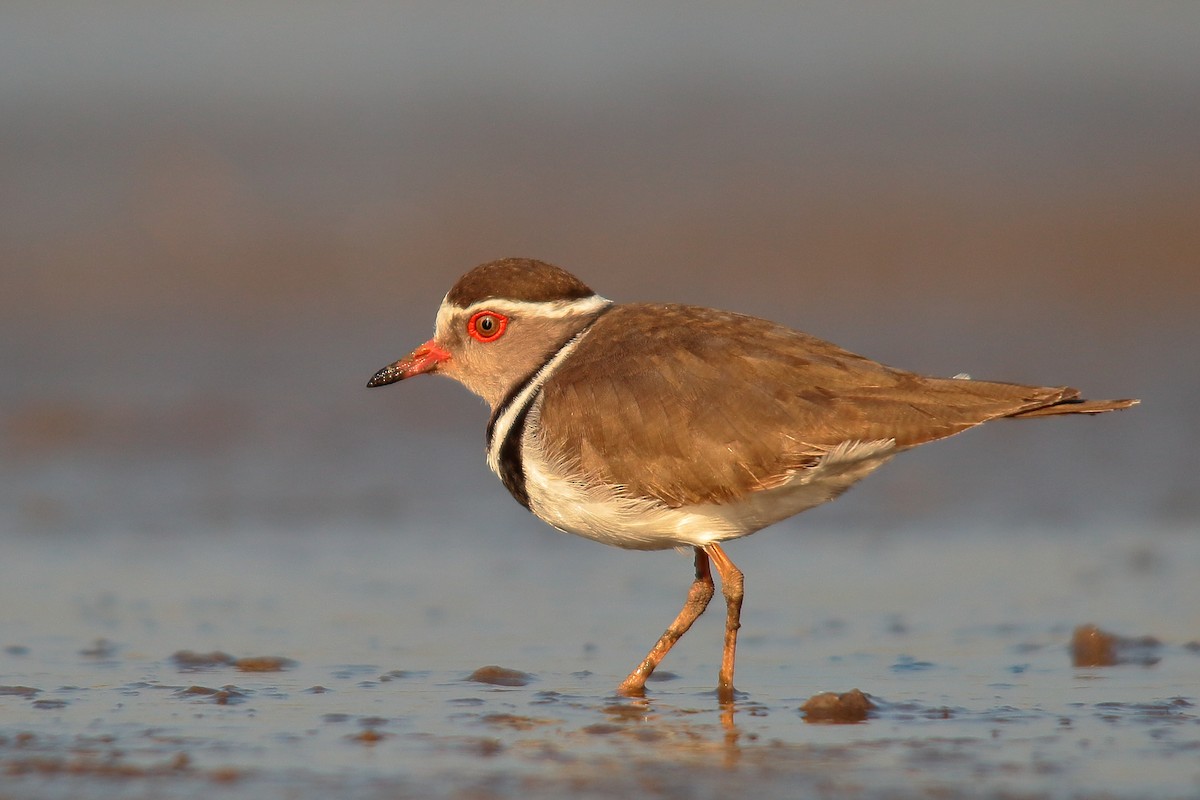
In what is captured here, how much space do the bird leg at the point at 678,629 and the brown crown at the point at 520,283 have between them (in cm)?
→ 138

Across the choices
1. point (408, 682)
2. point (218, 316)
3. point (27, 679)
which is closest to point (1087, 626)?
point (408, 682)

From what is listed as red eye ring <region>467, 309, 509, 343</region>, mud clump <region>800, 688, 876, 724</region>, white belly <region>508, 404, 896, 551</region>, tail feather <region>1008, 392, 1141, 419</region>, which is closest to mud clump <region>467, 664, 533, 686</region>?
Result: white belly <region>508, 404, 896, 551</region>

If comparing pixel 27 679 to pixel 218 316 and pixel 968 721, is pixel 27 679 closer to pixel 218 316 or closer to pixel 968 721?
pixel 968 721

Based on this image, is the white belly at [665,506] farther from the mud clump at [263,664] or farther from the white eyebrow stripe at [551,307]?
the mud clump at [263,664]

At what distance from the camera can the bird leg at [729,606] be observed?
6757 mm

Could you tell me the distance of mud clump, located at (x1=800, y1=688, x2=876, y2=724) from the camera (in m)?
6.16

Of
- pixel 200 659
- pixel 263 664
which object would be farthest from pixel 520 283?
pixel 200 659

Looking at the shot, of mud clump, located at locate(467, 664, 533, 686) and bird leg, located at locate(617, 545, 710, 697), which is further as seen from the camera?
mud clump, located at locate(467, 664, 533, 686)

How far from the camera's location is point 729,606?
272 inches

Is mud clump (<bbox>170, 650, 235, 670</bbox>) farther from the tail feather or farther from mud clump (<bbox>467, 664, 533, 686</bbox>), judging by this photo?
the tail feather

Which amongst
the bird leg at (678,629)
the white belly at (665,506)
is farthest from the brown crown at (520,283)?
the bird leg at (678,629)

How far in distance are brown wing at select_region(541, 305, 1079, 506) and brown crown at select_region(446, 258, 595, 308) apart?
0.72m

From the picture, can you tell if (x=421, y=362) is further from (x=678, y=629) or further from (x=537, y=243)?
(x=537, y=243)

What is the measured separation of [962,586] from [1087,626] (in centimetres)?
121
